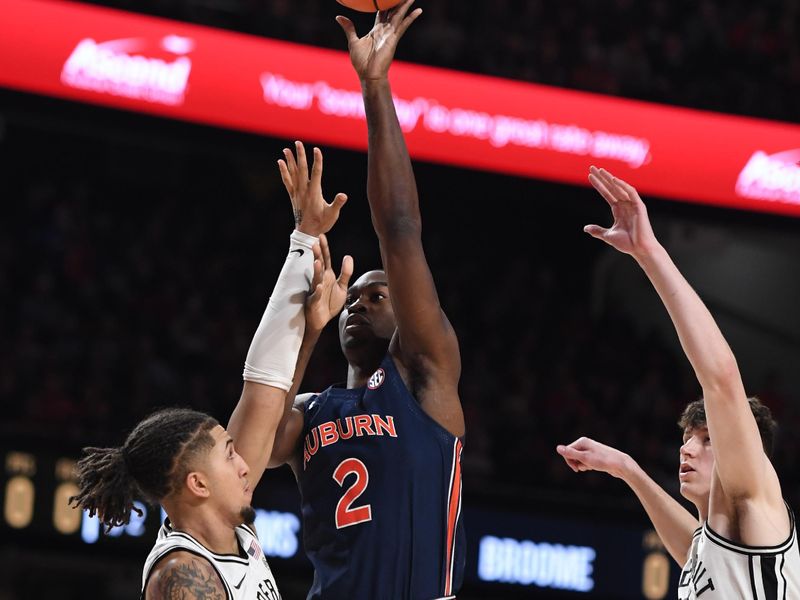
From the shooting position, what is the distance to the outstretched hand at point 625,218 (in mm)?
3379

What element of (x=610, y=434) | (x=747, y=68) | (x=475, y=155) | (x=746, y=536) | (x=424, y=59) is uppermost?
(x=747, y=68)

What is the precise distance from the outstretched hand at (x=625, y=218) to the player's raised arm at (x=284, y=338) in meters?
0.75

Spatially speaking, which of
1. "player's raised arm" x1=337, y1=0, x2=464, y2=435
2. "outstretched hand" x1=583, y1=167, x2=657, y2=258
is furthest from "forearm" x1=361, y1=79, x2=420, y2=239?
"outstretched hand" x1=583, y1=167, x2=657, y2=258

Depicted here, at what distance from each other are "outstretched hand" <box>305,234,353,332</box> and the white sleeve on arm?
40 mm

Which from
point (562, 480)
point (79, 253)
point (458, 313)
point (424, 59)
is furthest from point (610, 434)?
point (79, 253)

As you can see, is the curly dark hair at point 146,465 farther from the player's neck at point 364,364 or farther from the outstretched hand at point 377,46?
the outstretched hand at point 377,46

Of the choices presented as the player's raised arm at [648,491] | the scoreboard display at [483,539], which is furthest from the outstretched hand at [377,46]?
the scoreboard display at [483,539]

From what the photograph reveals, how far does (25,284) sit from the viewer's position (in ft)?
36.1

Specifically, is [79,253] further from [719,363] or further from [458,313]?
[719,363]

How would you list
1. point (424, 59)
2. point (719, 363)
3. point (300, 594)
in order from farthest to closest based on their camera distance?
point (424, 59) < point (300, 594) < point (719, 363)

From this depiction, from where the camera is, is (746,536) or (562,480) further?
(562,480)

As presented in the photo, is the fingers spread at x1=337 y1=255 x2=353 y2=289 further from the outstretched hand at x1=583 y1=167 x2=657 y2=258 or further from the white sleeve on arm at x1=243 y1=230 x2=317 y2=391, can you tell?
the outstretched hand at x1=583 y1=167 x2=657 y2=258

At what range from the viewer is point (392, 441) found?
353 cm

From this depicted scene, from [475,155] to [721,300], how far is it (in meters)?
5.34
